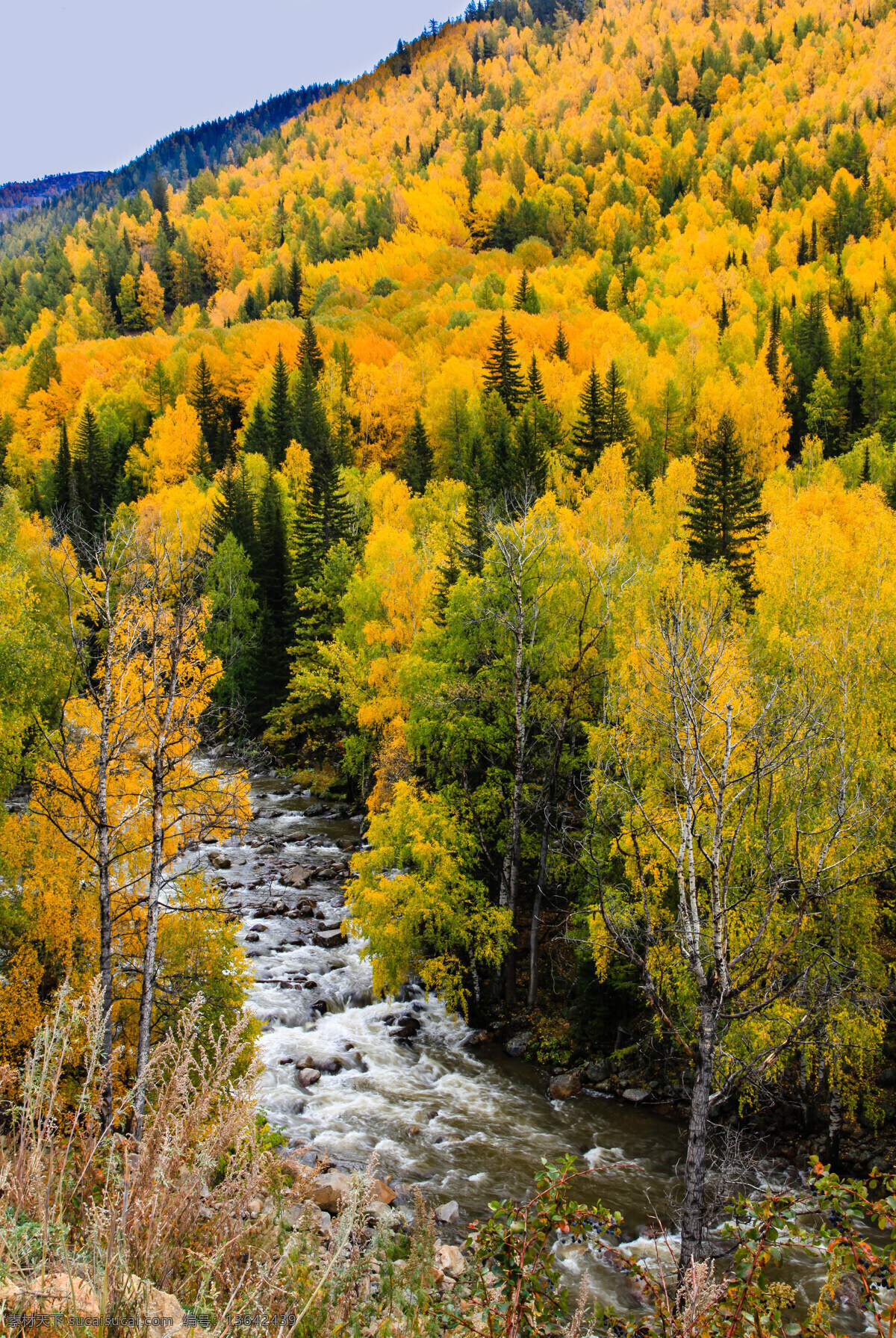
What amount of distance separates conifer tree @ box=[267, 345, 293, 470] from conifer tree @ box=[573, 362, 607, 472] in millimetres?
25467

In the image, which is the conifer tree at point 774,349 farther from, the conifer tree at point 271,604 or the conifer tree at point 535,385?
the conifer tree at point 271,604

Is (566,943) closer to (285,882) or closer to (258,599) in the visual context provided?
(285,882)

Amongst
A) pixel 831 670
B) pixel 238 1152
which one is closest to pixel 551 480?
pixel 831 670

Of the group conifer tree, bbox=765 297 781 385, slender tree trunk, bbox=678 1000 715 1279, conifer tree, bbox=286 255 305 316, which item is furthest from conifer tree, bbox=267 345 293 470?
slender tree trunk, bbox=678 1000 715 1279

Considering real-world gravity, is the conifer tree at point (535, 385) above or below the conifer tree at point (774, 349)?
below

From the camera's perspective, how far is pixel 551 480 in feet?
149

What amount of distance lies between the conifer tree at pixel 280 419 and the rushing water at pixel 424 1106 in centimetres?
4708

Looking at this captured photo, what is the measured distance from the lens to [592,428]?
48219 mm

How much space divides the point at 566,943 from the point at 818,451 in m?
46.1

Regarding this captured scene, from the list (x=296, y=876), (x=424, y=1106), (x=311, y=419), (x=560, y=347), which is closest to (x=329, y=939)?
(x=296, y=876)

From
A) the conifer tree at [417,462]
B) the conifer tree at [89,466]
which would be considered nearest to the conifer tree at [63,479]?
the conifer tree at [89,466]

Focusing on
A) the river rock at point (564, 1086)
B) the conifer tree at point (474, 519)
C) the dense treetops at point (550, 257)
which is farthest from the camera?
the dense treetops at point (550, 257)

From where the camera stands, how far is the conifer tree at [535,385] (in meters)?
58.6

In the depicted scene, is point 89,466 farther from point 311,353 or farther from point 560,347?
point 560,347
